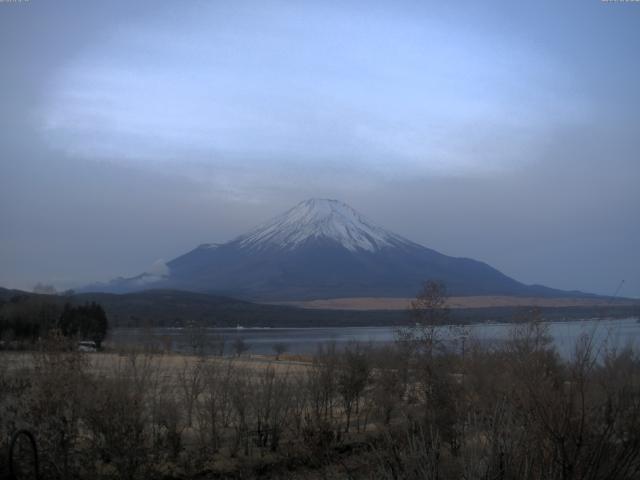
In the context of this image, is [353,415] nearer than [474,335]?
Yes

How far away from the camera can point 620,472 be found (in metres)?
5.61

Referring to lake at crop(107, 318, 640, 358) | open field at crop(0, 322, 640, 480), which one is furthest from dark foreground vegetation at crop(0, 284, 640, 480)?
lake at crop(107, 318, 640, 358)

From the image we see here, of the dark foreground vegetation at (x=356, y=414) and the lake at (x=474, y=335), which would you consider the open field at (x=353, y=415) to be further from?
the lake at (x=474, y=335)

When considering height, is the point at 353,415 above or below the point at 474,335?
below

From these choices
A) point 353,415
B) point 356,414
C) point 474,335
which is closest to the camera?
point 356,414

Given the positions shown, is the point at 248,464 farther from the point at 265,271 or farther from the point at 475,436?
the point at 265,271

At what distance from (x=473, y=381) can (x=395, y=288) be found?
472 feet

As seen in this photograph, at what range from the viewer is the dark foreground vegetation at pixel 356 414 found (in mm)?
5750

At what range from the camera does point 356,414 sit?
20.6m

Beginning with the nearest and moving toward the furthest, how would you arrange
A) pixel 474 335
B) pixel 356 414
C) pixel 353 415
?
pixel 356 414
pixel 353 415
pixel 474 335

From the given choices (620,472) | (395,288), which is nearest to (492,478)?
(620,472)

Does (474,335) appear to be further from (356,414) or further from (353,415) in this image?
(356,414)

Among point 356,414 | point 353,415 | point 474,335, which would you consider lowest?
point 353,415

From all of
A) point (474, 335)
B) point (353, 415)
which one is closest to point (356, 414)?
point (353, 415)
